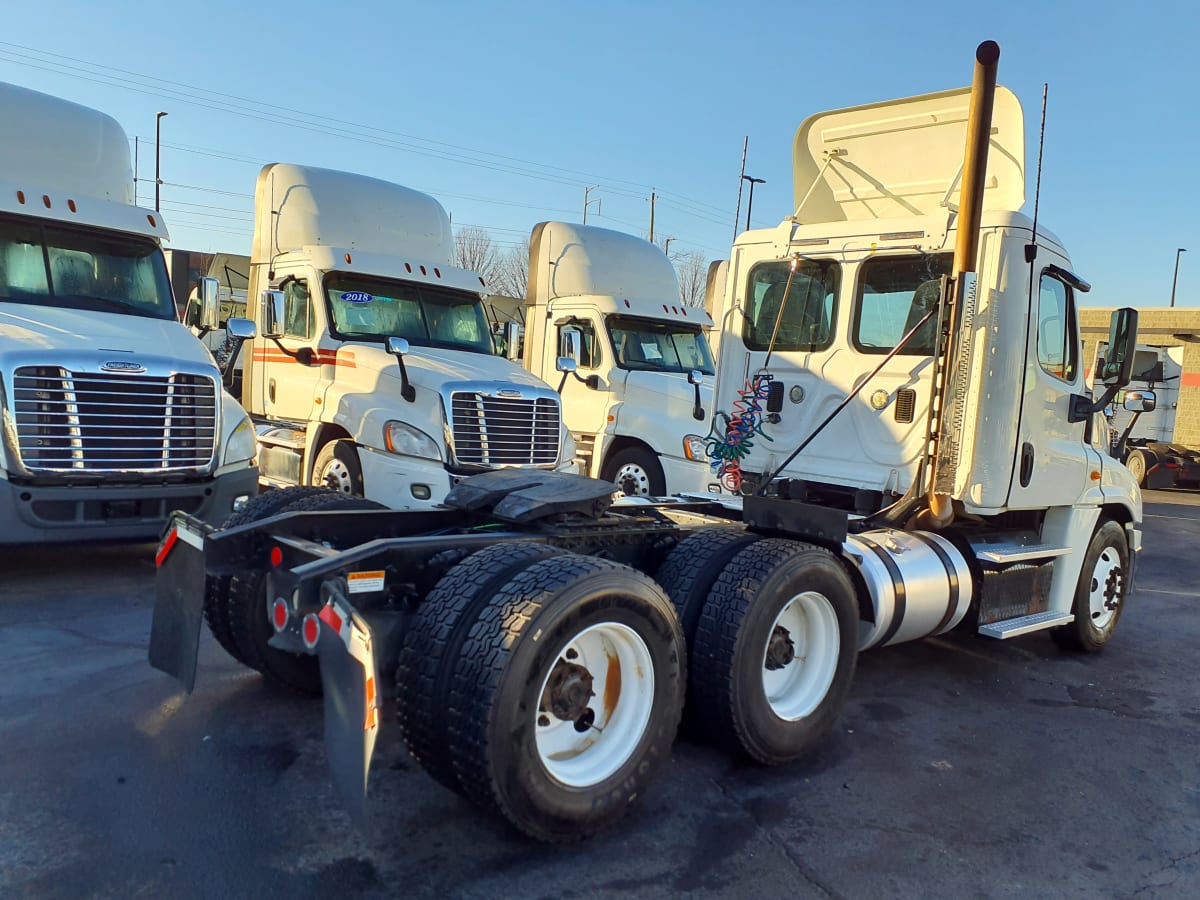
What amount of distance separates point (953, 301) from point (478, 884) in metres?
4.08

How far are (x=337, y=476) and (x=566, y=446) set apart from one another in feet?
7.29

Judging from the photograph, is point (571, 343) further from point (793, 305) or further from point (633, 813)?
point (633, 813)

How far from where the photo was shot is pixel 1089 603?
253 inches

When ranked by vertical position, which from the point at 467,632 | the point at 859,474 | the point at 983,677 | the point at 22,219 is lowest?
the point at 983,677

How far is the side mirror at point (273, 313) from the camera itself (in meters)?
9.27

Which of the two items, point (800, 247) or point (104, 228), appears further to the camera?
point (104, 228)

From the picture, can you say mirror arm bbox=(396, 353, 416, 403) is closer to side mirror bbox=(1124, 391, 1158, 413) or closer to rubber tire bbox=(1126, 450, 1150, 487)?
side mirror bbox=(1124, 391, 1158, 413)

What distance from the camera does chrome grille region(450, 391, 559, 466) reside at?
8164 millimetres

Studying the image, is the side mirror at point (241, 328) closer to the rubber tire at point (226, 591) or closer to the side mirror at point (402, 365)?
the side mirror at point (402, 365)

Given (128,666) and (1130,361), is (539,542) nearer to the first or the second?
(128,666)

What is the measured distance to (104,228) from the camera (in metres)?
7.68

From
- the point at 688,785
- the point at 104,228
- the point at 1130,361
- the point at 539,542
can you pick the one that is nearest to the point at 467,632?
the point at 539,542

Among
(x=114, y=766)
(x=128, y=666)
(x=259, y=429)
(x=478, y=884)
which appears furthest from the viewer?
(x=259, y=429)

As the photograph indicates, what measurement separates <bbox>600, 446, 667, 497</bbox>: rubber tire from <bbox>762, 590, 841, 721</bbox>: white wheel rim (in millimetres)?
5904
